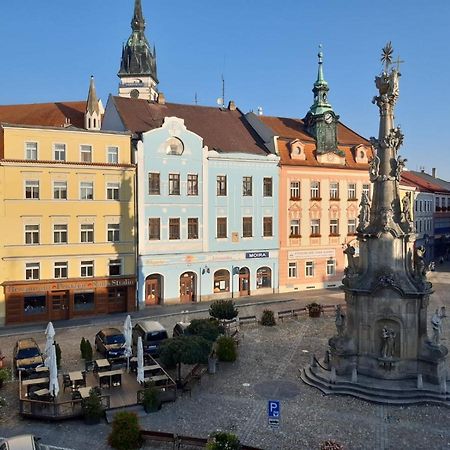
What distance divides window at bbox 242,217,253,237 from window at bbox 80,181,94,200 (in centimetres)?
1143

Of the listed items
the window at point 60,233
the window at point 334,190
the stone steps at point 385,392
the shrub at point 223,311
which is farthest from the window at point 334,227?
the stone steps at point 385,392

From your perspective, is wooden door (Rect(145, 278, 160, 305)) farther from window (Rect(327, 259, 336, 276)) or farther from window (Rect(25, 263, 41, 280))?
window (Rect(327, 259, 336, 276))

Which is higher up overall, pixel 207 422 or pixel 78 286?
pixel 78 286

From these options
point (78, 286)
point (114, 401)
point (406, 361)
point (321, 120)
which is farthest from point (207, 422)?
point (321, 120)

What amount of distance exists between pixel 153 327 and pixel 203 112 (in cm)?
2228

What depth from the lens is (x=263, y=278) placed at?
37.4 metres

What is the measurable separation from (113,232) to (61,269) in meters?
3.99

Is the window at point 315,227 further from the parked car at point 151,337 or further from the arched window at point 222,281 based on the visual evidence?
the parked car at point 151,337

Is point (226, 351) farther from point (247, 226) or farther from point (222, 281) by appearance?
point (247, 226)

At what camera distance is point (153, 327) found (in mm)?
22984

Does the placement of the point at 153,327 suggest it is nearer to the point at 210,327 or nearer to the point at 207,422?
the point at 210,327

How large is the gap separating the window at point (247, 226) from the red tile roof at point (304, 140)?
525 cm

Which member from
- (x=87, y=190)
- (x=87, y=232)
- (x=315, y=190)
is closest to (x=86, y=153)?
(x=87, y=190)

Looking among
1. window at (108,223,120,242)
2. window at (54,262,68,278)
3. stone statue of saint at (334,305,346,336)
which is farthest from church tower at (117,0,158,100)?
stone statue of saint at (334,305,346,336)
